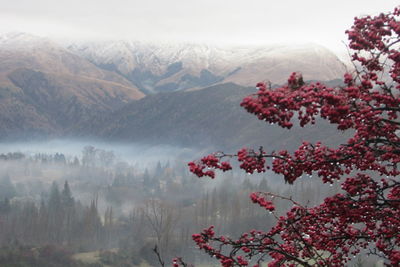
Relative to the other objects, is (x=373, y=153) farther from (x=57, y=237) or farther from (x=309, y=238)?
(x=57, y=237)

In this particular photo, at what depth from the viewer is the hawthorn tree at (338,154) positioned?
8.29m

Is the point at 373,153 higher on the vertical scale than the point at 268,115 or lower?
lower

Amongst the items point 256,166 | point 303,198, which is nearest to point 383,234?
point 256,166

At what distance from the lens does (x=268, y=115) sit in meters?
8.16

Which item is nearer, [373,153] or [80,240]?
[373,153]

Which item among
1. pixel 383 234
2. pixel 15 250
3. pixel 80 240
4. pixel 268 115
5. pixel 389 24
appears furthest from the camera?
pixel 80 240

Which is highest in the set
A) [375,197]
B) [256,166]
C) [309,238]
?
[256,166]

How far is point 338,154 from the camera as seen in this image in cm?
966

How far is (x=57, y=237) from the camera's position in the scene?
195m

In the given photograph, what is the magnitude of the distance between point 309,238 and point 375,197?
5.90 ft

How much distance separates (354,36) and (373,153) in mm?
2299

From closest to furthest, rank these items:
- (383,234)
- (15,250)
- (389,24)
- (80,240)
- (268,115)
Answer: (268,115) < (389,24) < (383,234) < (15,250) < (80,240)

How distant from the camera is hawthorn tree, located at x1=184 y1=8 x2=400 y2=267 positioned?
829 centimetres

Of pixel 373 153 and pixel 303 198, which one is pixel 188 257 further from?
pixel 373 153
